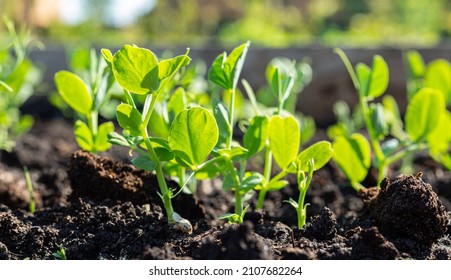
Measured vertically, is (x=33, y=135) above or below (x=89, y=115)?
below

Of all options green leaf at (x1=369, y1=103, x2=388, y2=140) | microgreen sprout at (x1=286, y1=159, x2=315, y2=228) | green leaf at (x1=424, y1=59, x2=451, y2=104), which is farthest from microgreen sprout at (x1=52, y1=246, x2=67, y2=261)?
green leaf at (x1=424, y1=59, x2=451, y2=104)

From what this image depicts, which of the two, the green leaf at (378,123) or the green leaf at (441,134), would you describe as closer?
the green leaf at (378,123)

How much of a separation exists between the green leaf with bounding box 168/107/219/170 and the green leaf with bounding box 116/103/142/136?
65 millimetres

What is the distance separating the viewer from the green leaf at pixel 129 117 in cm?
127

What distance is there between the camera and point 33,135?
3209 millimetres

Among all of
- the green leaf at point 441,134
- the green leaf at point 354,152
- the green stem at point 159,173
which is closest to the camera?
the green stem at point 159,173

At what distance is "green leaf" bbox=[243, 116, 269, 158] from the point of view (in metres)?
1.48

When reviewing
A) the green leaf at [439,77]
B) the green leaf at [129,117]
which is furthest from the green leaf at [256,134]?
the green leaf at [439,77]

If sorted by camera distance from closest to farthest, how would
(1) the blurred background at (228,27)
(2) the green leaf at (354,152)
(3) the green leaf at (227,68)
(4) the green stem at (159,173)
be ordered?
(4) the green stem at (159,173) → (3) the green leaf at (227,68) → (2) the green leaf at (354,152) → (1) the blurred background at (228,27)

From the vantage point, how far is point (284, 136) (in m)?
1.42

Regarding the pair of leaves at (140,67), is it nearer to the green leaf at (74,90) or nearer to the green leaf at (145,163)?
the green leaf at (145,163)
